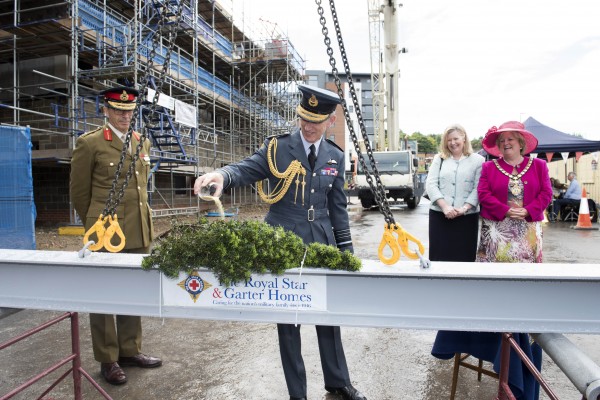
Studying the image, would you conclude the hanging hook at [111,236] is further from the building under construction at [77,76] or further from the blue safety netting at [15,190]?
the blue safety netting at [15,190]

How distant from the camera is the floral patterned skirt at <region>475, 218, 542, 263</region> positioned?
285cm

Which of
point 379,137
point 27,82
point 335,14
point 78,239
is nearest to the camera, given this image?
point 335,14

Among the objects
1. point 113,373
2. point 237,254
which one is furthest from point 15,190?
point 237,254

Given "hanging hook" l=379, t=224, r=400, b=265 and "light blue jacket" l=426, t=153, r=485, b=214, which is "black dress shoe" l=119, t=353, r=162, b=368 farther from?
"light blue jacket" l=426, t=153, r=485, b=214

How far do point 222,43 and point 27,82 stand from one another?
889cm

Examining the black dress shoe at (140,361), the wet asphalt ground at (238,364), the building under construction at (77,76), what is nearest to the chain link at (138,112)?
the wet asphalt ground at (238,364)

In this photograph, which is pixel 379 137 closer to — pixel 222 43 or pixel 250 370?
pixel 222 43

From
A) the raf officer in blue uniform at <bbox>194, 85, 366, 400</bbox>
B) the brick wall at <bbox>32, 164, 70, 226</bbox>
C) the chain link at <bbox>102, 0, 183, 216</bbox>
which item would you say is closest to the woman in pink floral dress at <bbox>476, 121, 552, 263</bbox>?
the raf officer in blue uniform at <bbox>194, 85, 366, 400</bbox>

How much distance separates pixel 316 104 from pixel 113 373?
2.32 metres

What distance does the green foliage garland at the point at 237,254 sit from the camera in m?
1.56

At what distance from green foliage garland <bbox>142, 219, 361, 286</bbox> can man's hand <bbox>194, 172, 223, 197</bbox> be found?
1.09 feet

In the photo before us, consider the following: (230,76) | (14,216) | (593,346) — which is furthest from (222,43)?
(593,346)

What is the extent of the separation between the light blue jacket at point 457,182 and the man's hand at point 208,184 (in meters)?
2.05

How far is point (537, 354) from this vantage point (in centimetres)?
244
